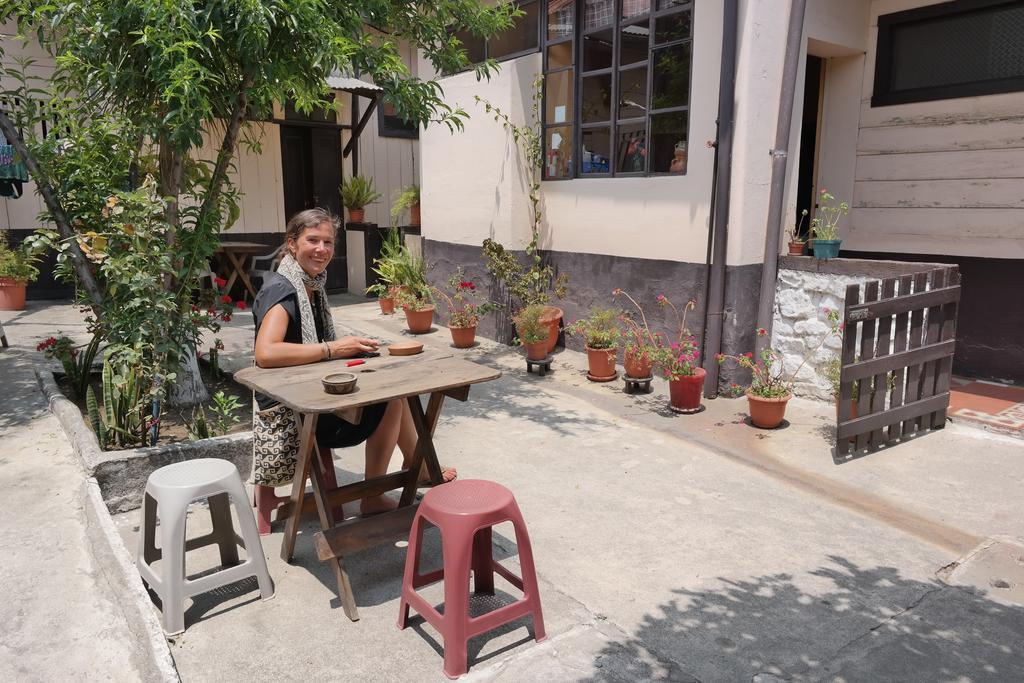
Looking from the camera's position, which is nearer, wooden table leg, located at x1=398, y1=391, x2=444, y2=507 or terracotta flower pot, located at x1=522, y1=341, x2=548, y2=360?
wooden table leg, located at x1=398, y1=391, x2=444, y2=507

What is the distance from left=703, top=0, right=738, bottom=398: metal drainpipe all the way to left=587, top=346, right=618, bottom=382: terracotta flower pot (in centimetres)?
85

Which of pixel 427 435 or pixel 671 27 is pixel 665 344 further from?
pixel 427 435

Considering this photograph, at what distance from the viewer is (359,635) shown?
2826 millimetres

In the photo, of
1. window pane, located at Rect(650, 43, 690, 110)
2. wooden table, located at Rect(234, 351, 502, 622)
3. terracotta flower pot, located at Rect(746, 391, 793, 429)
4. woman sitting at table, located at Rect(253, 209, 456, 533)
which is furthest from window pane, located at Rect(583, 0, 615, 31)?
wooden table, located at Rect(234, 351, 502, 622)

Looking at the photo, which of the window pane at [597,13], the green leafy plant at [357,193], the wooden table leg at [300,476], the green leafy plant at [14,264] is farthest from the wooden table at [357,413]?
the green leafy plant at [357,193]

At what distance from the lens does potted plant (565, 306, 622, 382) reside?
6555 mm

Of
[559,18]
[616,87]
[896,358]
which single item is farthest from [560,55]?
[896,358]

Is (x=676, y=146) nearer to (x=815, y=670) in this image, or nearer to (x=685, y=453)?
(x=685, y=453)

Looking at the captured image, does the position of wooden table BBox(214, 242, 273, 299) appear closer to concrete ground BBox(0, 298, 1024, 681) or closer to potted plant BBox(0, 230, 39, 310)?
potted plant BBox(0, 230, 39, 310)

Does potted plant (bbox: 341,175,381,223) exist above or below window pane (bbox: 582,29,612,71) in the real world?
below

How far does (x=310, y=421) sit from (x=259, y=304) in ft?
2.45

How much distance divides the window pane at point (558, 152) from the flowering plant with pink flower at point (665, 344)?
154cm

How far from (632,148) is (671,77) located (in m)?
0.74

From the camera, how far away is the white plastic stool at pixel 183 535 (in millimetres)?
2828
